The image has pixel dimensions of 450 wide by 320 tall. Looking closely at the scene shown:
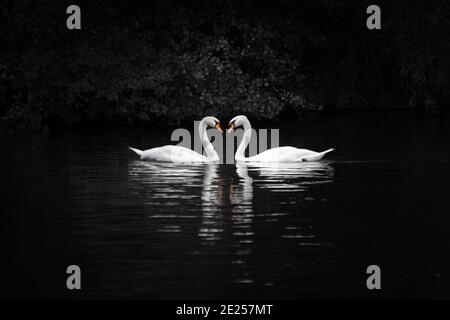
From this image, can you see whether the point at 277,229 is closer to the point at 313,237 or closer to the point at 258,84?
the point at 313,237

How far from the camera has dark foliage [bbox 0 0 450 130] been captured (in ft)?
112

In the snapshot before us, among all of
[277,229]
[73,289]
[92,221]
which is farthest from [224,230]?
[73,289]

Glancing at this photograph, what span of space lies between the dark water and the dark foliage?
7970mm

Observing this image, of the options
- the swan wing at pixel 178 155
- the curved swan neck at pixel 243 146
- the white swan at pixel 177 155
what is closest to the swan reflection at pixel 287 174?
the curved swan neck at pixel 243 146

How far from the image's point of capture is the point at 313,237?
47.7ft

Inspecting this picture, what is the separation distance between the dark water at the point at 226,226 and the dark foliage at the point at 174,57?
7970 mm

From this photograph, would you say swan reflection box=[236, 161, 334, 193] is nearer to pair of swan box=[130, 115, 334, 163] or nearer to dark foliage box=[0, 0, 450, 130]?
pair of swan box=[130, 115, 334, 163]

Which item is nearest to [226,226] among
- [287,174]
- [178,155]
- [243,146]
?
[287,174]

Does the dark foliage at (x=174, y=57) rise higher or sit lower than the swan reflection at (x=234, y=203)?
higher

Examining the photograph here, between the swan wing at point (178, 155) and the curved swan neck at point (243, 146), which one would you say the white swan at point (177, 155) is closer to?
the swan wing at point (178, 155)

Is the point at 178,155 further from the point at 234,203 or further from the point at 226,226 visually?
the point at 226,226

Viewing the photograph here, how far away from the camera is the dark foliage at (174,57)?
3428 centimetres

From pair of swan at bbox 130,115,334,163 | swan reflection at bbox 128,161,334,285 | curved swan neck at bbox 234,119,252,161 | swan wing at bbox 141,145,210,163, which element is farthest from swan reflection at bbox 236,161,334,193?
swan wing at bbox 141,145,210,163

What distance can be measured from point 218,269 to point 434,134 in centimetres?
2095
